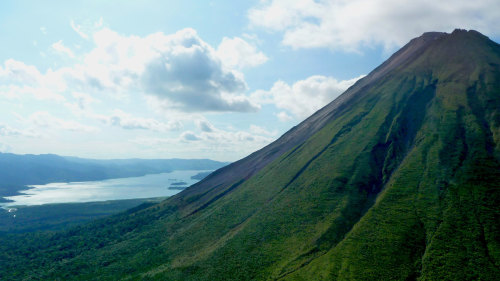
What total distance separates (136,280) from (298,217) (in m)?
39.7

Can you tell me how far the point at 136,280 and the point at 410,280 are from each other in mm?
54959

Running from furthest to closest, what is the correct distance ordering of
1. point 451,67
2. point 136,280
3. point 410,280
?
point 451,67, point 136,280, point 410,280

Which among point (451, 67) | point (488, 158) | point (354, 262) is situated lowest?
point (354, 262)

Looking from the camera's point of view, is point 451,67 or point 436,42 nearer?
point 451,67

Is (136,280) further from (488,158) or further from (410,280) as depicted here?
(488,158)

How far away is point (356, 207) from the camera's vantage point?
69.0 meters

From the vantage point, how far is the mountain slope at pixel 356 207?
5322cm

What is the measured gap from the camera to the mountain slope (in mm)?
53219

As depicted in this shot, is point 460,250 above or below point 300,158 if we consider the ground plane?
below

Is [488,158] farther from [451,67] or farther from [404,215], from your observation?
[451,67]

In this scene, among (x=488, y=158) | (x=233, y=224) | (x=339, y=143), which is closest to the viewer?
(x=488, y=158)

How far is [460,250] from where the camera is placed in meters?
49.7

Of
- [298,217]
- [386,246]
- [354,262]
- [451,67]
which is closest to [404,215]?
[386,246]

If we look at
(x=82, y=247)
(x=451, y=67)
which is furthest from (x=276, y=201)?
(x=451, y=67)
